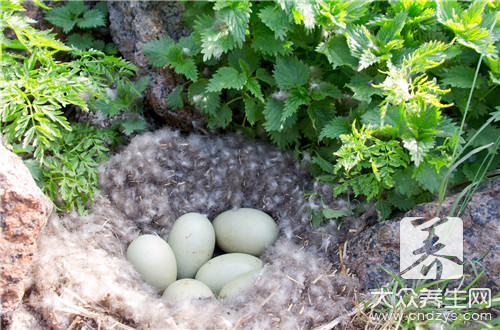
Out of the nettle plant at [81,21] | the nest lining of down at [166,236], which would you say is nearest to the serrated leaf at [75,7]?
the nettle plant at [81,21]

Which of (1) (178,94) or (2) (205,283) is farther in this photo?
(1) (178,94)

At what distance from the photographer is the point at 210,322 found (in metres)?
1.67

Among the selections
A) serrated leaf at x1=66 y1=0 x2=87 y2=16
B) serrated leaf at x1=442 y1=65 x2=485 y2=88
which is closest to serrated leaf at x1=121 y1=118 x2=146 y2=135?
serrated leaf at x1=66 y1=0 x2=87 y2=16

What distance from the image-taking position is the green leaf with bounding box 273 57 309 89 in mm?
2096

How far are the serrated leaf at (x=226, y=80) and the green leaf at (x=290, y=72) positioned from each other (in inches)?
6.3

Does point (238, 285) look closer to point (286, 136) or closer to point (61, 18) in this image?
point (286, 136)

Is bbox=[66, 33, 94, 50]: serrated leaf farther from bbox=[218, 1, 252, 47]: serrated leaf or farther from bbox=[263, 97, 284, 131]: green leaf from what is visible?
bbox=[263, 97, 284, 131]: green leaf

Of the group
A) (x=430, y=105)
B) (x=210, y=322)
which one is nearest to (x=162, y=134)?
(x=210, y=322)

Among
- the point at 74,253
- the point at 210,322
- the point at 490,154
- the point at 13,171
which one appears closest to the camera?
the point at 13,171

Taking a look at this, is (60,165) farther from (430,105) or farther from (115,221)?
(430,105)

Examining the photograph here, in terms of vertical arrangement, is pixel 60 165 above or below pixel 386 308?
above

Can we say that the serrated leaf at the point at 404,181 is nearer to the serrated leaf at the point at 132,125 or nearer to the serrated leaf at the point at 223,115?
the serrated leaf at the point at 223,115

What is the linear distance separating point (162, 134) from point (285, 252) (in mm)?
883

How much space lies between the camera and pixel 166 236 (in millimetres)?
2217
